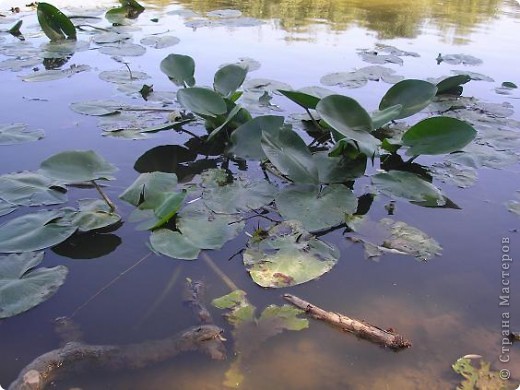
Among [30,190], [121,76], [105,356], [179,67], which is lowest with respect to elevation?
[105,356]

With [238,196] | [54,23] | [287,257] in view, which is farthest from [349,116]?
[54,23]

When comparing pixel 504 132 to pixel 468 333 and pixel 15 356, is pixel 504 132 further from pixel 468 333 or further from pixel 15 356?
pixel 15 356

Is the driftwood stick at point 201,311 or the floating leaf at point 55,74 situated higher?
the floating leaf at point 55,74

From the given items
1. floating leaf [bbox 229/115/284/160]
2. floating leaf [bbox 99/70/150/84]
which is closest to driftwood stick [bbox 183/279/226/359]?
floating leaf [bbox 229/115/284/160]

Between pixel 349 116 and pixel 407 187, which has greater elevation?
pixel 349 116

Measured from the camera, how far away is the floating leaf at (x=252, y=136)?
168 centimetres

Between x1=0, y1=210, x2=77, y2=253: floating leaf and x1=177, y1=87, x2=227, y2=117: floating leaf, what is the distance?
65cm

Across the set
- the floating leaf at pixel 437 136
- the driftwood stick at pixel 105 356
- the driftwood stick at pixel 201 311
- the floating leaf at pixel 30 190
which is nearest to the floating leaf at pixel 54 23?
the floating leaf at pixel 30 190

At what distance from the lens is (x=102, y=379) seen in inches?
37.5

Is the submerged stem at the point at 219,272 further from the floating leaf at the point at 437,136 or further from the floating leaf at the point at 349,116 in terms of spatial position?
the floating leaf at the point at 437,136

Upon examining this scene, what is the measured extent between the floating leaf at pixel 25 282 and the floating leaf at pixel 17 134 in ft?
2.44

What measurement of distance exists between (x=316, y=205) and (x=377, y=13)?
3496mm

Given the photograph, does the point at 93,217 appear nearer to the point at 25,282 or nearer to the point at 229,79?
the point at 25,282

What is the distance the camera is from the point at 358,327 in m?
1.07
